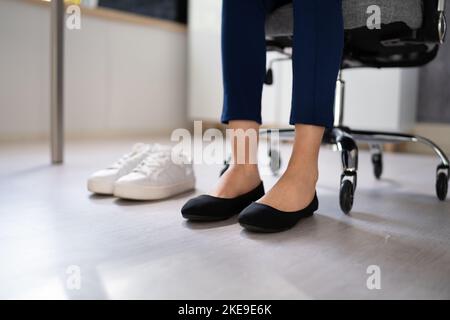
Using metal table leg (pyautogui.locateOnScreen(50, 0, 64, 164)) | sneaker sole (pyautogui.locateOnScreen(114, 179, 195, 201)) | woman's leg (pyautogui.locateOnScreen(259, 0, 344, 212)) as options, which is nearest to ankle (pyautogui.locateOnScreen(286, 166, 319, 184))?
woman's leg (pyautogui.locateOnScreen(259, 0, 344, 212))

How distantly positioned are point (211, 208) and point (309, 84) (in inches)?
12.0

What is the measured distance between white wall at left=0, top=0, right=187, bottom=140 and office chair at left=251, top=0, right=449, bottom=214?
1.55 metres

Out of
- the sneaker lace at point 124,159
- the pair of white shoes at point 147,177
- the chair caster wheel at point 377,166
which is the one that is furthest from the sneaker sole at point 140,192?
the chair caster wheel at point 377,166

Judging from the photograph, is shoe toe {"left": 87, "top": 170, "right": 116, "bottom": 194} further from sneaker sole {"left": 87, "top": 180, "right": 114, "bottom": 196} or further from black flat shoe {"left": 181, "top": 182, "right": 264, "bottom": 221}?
black flat shoe {"left": 181, "top": 182, "right": 264, "bottom": 221}

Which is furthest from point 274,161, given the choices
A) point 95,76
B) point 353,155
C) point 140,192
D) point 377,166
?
point 95,76

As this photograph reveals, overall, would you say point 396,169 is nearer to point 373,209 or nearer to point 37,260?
point 373,209

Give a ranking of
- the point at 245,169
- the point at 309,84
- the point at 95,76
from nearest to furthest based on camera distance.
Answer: the point at 309,84 → the point at 245,169 → the point at 95,76

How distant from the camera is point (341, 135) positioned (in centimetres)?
131

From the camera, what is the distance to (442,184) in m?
1.32

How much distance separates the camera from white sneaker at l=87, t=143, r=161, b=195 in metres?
1.23

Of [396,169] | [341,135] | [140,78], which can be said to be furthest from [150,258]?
[140,78]

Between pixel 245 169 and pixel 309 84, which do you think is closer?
pixel 309 84

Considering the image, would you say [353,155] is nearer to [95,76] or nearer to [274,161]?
[274,161]

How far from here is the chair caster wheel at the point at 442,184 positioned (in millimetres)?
1316
